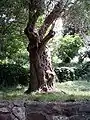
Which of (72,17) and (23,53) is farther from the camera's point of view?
(23,53)

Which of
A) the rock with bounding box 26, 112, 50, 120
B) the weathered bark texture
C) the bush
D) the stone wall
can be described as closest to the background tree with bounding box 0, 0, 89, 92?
the weathered bark texture

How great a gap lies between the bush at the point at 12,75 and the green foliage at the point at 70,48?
4.92m

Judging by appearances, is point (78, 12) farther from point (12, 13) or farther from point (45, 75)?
point (45, 75)

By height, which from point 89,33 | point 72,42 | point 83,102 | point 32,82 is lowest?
point 83,102

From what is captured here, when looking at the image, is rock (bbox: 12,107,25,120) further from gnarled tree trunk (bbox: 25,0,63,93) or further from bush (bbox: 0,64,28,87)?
bush (bbox: 0,64,28,87)

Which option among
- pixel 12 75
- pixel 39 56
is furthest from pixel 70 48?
pixel 39 56

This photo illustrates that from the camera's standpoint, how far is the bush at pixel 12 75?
13.4 m

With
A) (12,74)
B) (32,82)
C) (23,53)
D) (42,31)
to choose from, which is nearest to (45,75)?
(32,82)

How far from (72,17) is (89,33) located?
1.96 metres

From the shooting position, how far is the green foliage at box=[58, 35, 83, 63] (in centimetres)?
1845

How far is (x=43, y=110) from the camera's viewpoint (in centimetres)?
447

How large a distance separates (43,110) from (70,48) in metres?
14.9

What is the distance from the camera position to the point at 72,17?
8.41 metres

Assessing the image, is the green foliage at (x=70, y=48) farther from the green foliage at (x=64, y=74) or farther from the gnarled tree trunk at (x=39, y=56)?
the gnarled tree trunk at (x=39, y=56)
